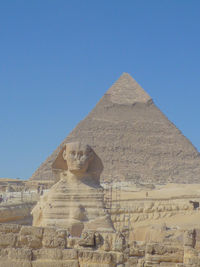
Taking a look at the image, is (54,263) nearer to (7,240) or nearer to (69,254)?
(69,254)

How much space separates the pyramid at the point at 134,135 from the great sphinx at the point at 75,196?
166 metres

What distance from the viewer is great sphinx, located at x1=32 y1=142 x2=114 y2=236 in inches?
357

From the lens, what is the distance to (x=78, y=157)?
9.67 m

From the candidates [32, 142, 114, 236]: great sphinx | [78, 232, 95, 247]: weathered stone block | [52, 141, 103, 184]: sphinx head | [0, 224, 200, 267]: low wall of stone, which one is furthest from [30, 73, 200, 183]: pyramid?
[78, 232, 95, 247]: weathered stone block

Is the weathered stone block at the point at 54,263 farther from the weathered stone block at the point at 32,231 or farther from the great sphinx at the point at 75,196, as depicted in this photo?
the great sphinx at the point at 75,196

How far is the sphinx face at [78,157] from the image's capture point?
9.66 m

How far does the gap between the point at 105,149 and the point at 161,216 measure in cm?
16627

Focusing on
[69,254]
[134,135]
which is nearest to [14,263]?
[69,254]

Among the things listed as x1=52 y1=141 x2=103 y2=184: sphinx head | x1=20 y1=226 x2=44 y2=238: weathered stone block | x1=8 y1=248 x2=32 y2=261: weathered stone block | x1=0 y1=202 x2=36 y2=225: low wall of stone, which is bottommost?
x1=8 y1=248 x2=32 y2=261: weathered stone block

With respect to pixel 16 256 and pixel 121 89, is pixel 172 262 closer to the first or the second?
pixel 16 256

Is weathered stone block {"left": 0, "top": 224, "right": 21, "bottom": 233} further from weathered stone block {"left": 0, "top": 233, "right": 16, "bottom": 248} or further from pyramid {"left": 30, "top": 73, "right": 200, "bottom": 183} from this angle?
pyramid {"left": 30, "top": 73, "right": 200, "bottom": 183}

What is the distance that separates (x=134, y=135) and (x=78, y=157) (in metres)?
172

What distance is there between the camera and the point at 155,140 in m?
182

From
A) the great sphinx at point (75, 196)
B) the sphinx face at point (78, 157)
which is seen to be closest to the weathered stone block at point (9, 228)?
the great sphinx at point (75, 196)
